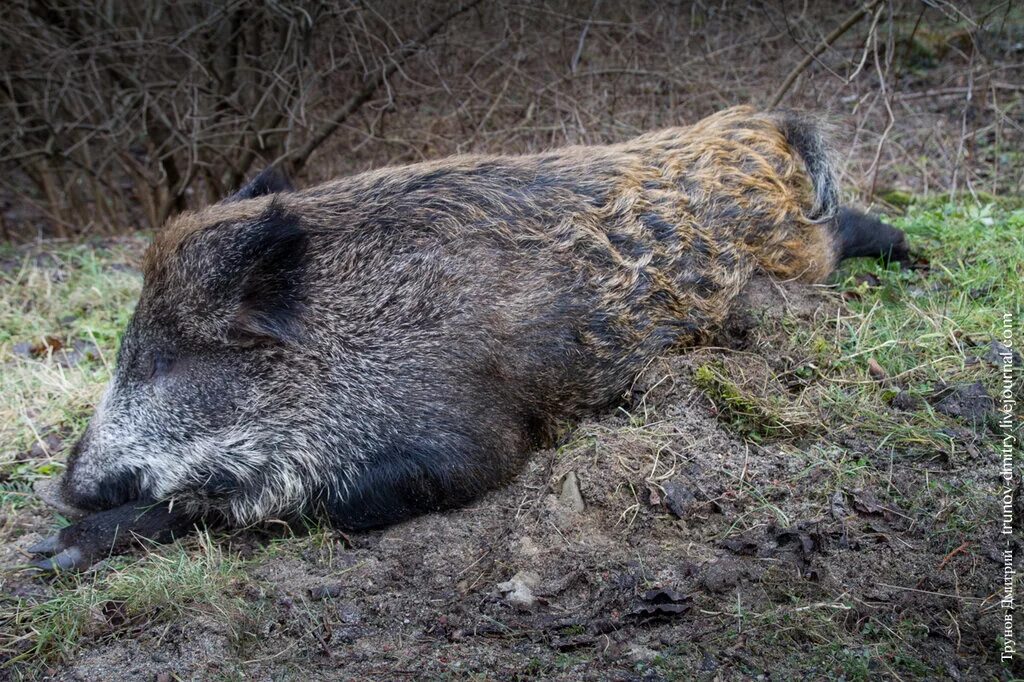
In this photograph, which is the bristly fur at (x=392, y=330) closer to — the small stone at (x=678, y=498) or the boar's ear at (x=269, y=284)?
the boar's ear at (x=269, y=284)

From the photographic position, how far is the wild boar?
10.6 feet

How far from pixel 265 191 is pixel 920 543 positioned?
3.00 meters

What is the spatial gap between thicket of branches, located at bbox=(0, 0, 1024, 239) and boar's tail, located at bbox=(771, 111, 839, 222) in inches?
72.6

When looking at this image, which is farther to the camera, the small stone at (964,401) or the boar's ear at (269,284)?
the boar's ear at (269,284)

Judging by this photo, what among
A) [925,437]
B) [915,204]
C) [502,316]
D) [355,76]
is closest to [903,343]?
[925,437]

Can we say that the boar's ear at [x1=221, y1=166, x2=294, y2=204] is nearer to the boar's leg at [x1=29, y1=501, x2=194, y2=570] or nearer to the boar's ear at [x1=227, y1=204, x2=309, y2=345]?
the boar's ear at [x1=227, y1=204, x2=309, y2=345]

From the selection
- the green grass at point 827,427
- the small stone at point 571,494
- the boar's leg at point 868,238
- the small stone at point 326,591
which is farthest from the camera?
the boar's leg at point 868,238

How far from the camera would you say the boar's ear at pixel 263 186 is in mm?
3975

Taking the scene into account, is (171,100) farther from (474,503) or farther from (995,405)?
(995,405)

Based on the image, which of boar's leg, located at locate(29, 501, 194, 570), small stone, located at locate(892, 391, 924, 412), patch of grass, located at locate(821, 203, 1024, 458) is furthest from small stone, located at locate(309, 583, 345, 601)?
small stone, located at locate(892, 391, 924, 412)

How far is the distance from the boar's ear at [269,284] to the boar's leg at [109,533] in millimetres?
717

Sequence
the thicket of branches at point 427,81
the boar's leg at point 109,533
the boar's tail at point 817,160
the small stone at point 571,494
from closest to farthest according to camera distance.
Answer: the small stone at point 571,494
the boar's leg at point 109,533
the boar's tail at point 817,160
the thicket of branches at point 427,81

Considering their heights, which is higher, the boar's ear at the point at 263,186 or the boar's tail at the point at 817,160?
the boar's ear at the point at 263,186

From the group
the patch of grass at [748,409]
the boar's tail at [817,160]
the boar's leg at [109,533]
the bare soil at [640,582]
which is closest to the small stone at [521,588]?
the bare soil at [640,582]
